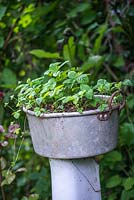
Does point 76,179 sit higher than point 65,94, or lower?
lower

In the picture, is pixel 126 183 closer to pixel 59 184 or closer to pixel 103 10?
pixel 59 184

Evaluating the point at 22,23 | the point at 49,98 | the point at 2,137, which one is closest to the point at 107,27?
the point at 22,23

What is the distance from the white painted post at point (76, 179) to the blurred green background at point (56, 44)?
701 millimetres

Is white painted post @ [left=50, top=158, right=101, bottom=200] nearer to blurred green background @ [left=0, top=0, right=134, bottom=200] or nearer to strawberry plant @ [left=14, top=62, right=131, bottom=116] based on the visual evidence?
strawberry plant @ [left=14, top=62, right=131, bottom=116]

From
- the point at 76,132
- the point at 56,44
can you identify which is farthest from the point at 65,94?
the point at 56,44

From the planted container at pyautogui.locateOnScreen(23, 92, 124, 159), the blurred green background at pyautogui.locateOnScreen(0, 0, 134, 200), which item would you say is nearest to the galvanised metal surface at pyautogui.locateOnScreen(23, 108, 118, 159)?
the planted container at pyautogui.locateOnScreen(23, 92, 124, 159)

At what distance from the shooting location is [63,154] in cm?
127

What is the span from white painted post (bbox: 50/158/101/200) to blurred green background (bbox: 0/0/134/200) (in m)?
0.70

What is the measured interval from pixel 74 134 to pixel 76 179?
14 cm

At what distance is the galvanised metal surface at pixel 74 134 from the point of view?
1244mm

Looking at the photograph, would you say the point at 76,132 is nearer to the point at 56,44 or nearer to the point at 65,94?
the point at 65,94

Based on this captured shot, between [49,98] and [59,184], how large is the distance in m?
0.24

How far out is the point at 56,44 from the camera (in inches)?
95.0

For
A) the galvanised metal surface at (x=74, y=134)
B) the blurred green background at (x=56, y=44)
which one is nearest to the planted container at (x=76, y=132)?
the galvanised metal surface at (x=74, y=134)
